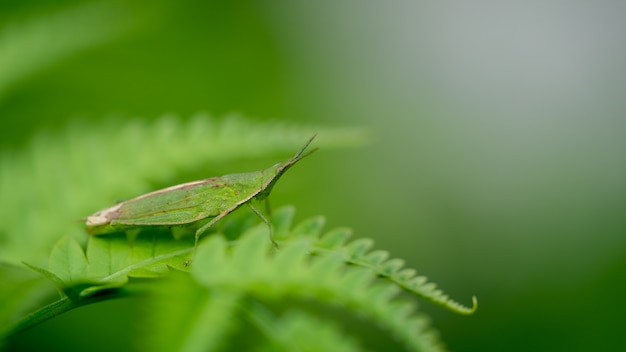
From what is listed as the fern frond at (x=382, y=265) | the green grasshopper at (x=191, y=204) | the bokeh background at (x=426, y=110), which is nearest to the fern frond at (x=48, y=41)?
the bokeh background at (x=426, y=110)

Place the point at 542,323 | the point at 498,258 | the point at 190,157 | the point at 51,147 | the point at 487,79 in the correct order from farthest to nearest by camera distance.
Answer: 1. the point at 487,79
2. the point at 498,258
3. the point at 542,323
4. the point at 51,147
5. the point at 190,157

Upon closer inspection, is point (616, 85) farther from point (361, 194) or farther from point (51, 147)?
point (51, 147)

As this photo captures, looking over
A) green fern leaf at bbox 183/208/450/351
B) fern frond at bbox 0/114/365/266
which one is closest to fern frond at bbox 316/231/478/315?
green fern leaf at bbox 183/208/450/351

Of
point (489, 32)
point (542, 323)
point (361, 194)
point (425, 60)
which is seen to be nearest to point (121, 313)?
point (361, 194)

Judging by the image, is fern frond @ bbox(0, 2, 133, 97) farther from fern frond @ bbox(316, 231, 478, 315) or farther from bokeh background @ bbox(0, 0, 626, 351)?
fern frond @ bbox(316, 231, 478, 315)

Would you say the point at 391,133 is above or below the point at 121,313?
above

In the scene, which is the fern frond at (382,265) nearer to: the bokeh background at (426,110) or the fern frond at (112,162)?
the fern frond at (112,162)
